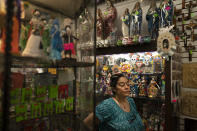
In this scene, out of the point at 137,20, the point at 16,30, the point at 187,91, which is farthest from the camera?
the point at 187,91

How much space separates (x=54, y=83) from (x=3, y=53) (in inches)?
23.3

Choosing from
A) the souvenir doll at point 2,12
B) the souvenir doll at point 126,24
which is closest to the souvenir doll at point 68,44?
the souvenir doll at point 2,12

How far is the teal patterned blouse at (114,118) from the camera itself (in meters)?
1.98

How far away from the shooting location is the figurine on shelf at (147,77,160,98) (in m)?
2.64

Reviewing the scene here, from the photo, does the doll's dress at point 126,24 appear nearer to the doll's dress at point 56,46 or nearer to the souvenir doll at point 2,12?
the doll's dress at point 56,46

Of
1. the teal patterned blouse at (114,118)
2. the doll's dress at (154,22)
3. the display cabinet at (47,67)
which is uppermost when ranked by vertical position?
the doll's dress at (154,22)

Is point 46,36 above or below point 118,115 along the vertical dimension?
above

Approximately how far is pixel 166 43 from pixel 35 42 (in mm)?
1959

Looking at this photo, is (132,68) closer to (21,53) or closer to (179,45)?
(179,45)

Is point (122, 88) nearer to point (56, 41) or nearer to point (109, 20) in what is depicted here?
point (56, 41)

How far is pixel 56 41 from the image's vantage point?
1094 mm

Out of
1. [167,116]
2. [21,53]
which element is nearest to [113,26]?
[167,116]

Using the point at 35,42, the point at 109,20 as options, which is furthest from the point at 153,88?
the point at 35,42

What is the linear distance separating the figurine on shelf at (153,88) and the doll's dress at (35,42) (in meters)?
2.12
